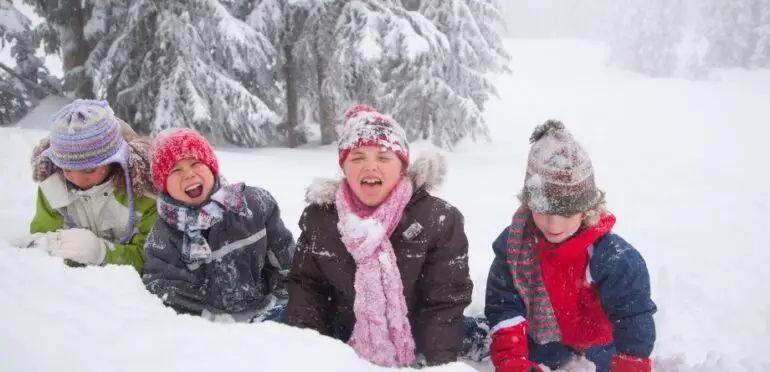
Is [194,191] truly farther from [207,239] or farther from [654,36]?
[654,36]

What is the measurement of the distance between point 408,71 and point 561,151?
31.2ft

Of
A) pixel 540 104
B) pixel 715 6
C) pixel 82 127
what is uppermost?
pixel 715 6

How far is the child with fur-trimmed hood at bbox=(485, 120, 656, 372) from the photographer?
7.71ft

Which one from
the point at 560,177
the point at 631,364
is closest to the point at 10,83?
the point at 560,177

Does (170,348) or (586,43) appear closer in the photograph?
(170,348)

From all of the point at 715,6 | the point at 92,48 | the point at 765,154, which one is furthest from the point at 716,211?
the point at 715,6

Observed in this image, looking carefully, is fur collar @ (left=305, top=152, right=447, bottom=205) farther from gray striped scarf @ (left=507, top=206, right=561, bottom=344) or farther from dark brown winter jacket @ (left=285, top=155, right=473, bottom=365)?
gray striped scarf @ (left=507, top=206, right=561, bottom=344)

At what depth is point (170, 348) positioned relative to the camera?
1.31 meters

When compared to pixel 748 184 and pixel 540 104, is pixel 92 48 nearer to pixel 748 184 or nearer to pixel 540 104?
pixel 748 184

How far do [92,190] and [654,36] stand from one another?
4428cm

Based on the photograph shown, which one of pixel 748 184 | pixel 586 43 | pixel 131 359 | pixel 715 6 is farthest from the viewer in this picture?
pixel 586 43

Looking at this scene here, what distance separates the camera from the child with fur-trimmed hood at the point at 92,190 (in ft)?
9.05

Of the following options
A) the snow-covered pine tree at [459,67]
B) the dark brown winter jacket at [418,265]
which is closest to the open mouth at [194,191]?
the dark brown winter jacket at [418,265]

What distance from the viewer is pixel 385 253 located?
2441mm
